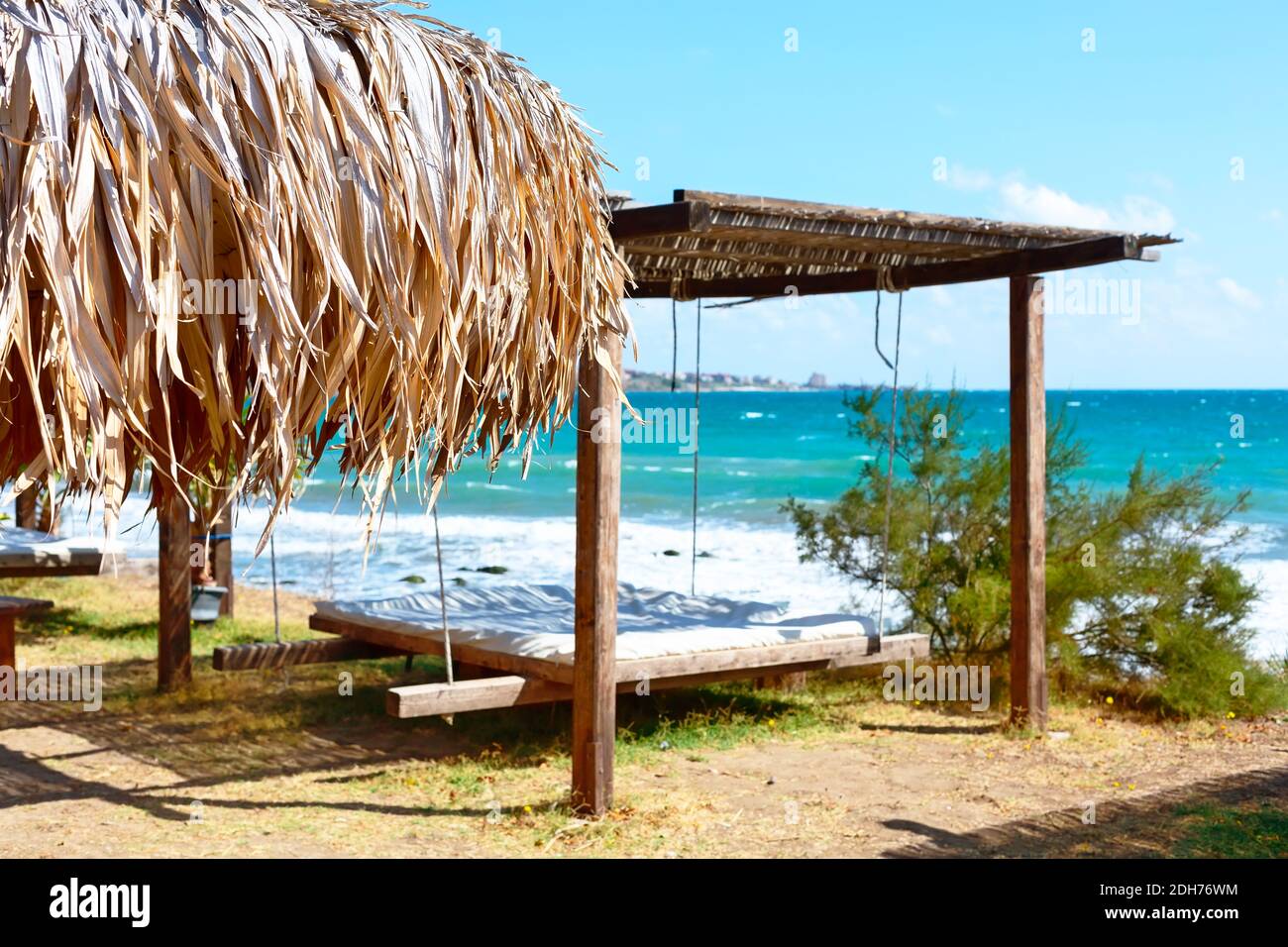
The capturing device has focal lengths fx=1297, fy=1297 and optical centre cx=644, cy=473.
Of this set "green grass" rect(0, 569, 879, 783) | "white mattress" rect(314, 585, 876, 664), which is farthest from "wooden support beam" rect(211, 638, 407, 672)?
"green grass" rect(0, 569, 879, 783)

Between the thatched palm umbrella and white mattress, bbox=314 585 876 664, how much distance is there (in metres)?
2.51

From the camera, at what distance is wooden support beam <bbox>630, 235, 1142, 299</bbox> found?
5.89 m

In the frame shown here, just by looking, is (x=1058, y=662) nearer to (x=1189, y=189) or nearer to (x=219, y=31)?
(x=219, y=31)

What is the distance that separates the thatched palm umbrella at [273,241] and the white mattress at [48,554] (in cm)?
432

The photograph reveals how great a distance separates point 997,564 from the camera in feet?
24.8

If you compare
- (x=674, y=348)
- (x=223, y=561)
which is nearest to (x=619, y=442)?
(x=674, y=348)

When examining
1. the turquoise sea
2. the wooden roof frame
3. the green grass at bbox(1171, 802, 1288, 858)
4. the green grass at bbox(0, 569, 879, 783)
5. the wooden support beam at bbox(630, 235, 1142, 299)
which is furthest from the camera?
the turquoise sea

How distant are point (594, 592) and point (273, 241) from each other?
8.38ft

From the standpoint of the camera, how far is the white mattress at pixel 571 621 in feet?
19.5

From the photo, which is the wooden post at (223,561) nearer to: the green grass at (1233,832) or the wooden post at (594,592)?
the wooden post at (594,592)

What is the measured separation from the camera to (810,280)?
6703 mm

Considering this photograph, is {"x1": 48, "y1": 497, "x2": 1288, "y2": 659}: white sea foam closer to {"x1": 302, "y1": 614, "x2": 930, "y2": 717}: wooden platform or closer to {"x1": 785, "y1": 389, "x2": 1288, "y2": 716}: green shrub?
{"x1": 785, "y1": 389, "x2": 1288, "y2": 716}: green shrub

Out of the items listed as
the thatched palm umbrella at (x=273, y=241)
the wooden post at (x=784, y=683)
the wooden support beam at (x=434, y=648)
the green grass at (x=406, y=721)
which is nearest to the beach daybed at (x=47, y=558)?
the green grass at (x=406, y=721)
